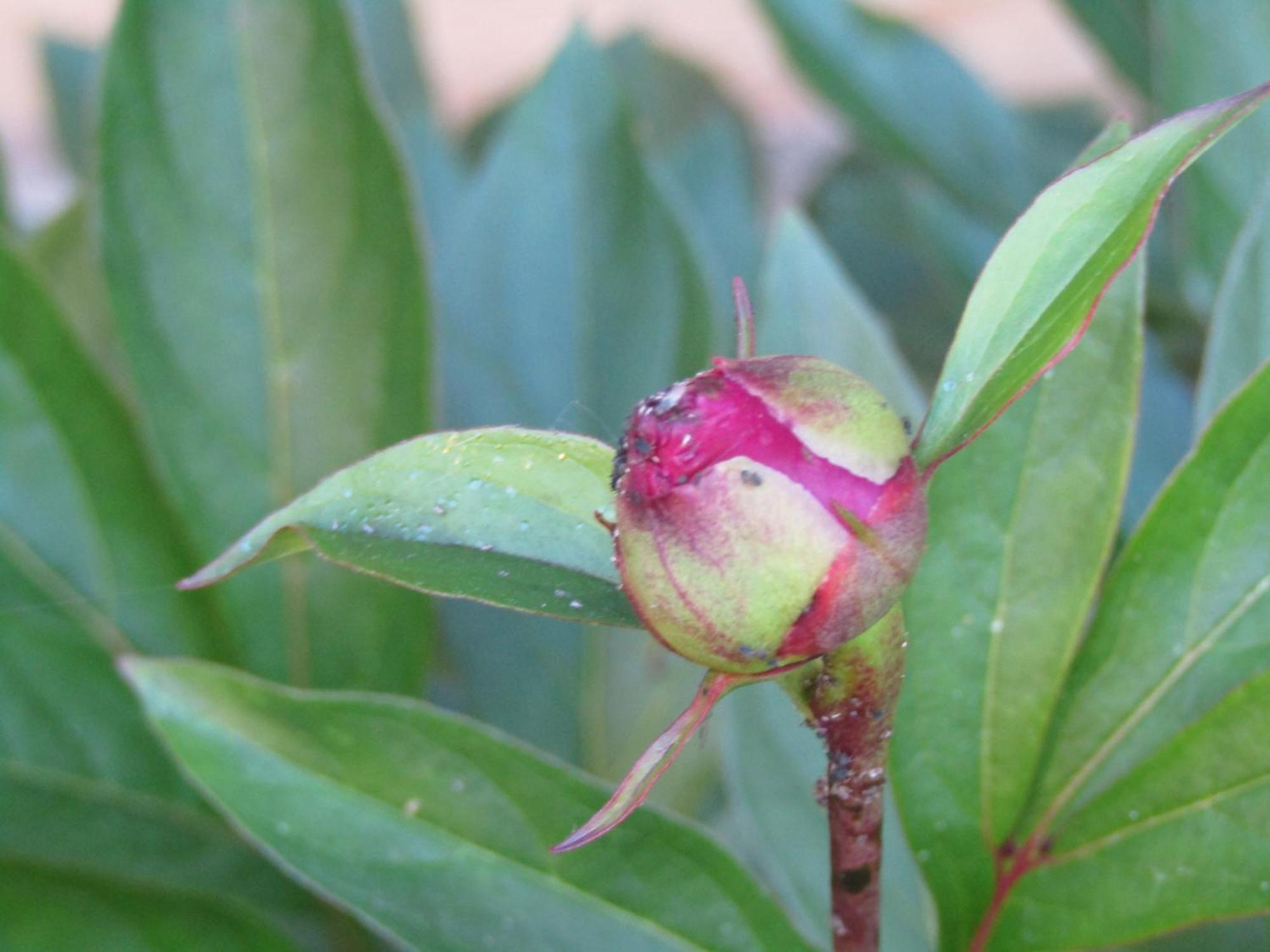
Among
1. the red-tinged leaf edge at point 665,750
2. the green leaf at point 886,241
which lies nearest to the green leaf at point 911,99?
the green leaf at point 886,241

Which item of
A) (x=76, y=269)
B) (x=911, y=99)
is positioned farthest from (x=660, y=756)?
(x=911, y=99)

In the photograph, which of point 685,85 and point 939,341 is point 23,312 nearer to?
point 939,341

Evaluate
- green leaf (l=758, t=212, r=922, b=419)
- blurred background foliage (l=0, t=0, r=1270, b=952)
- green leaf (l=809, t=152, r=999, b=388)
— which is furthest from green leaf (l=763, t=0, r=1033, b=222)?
green leaf (l=758, t=212, r=922, b=419)

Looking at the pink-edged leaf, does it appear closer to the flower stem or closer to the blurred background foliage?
the flower stem

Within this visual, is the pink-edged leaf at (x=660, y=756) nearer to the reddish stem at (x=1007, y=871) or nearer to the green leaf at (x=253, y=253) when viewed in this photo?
the reddish stem at (x=1007, y=871)

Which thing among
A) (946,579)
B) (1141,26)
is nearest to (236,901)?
(946,579)

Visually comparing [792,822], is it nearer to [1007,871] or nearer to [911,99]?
[1007,871]
